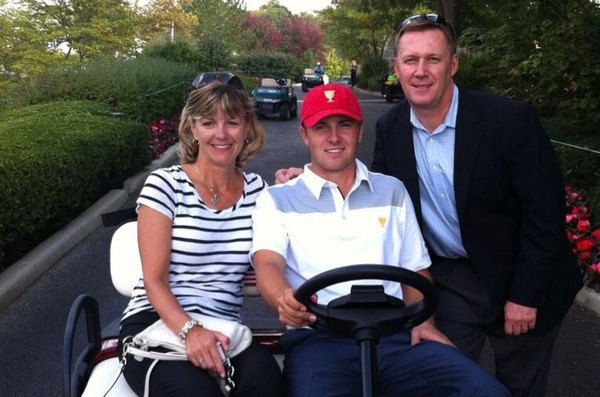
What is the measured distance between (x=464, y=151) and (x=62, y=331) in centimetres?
359

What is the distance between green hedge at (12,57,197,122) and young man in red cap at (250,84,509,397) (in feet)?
31.9

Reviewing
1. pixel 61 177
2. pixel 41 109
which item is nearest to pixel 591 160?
pixel 61 177

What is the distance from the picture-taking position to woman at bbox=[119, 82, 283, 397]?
2.55 m

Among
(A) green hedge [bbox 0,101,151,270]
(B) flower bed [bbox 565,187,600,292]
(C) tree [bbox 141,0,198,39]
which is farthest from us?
(C) tree [bbox 141,0,198,39]

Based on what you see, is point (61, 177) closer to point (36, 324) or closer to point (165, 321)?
point (36, 324)

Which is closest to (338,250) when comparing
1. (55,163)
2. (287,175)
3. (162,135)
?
(287,175)

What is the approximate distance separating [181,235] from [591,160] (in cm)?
593

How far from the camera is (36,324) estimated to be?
17.5 feet

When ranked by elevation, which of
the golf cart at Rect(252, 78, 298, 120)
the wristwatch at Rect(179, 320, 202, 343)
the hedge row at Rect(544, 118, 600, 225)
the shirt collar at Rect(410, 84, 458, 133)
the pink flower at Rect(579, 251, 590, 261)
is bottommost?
the golf cart at Rect(252, 78, 298, 120)

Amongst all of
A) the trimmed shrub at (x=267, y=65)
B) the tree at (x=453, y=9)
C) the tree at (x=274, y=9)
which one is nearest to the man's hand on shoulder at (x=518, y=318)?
the tree at (x=453, y=9)

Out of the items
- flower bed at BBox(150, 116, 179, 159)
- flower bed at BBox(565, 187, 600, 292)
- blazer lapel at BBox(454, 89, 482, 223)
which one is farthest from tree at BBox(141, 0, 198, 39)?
blazer lapel at BBox(454, 89, 482, 223)

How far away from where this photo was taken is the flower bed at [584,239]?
5793mm

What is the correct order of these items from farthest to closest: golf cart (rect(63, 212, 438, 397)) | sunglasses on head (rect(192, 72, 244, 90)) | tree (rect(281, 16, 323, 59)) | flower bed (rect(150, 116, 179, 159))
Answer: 1. tree (rect(281, 16, 323, 59))
2. flower bed (rect(150, 116, 179, 159))
3. sunglasses on head (rect(192, 72, 244, 90))
4. golf cart (rect(63, 212, 438, 397))

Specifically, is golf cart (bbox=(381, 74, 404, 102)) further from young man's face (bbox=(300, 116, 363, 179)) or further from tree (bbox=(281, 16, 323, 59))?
tree (bbox=(281, 16, 323, 59))
